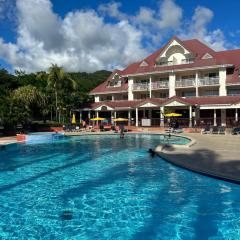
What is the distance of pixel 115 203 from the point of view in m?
9.62

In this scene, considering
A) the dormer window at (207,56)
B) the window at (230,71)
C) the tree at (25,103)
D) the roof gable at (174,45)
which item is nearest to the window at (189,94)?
the dormer window at (207,56)

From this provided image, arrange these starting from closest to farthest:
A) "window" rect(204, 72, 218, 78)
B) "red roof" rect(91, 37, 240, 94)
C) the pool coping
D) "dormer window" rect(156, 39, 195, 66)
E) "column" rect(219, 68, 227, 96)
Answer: the pool coping < "column" rect(219, 68, 227, 96) < "red roof" rect(91, 37, 240, 94) < "window" rect(204, 72, 218, 78) < "dormer window" rect(156, 39, 195, 66)

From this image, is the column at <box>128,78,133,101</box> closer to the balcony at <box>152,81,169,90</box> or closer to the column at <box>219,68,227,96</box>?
the balcony at <box>152,81,169,90</box>

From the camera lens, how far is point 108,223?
317 inches

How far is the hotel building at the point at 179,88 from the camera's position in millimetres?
38344

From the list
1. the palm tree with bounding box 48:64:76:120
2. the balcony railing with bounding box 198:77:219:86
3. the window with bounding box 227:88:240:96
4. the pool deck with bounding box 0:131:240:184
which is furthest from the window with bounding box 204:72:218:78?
the pool deck with bounding box 0:131:240:184

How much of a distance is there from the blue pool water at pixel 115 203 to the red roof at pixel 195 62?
1083 inches

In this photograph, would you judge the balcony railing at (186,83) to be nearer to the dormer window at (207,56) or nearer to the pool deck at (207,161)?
the dormer window at (207,56)

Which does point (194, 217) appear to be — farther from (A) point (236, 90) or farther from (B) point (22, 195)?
(A) point (236, 90)

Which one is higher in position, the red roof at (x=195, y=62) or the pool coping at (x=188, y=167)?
the red roof at (x=195, y=62)

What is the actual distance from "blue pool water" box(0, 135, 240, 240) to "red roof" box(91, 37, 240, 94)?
90.2 ft

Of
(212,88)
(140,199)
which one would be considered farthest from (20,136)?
(212,88)

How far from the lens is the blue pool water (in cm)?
756

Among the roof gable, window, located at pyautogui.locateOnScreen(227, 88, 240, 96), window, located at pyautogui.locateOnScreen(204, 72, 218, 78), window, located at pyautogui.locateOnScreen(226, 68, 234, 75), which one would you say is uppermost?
the roof gable
